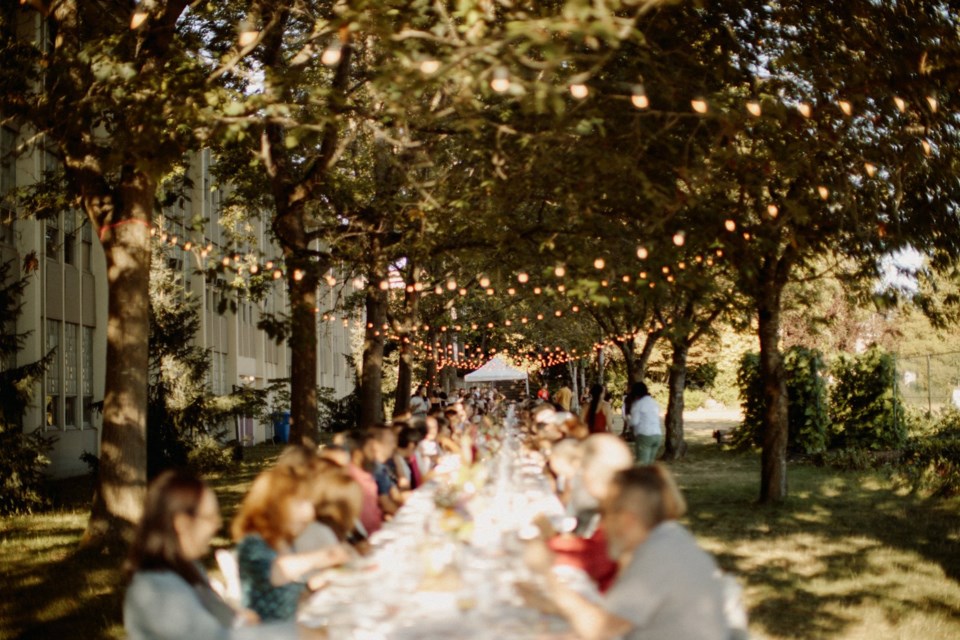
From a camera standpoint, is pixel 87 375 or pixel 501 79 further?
pixel 87 375

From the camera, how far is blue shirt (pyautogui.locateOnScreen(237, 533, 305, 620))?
5184 mm

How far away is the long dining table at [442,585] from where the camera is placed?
4816 mm

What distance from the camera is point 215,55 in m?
17.0

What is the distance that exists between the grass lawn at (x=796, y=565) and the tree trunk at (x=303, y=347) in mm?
1798

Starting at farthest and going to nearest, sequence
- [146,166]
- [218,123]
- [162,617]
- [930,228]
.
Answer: [930,228]
[218,123]
[146,166]
[162,617]

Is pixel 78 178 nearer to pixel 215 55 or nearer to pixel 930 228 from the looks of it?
pixel 215 55

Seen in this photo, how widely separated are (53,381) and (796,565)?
60.1 ft

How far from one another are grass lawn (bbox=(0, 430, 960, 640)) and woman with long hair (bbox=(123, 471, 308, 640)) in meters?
5.06

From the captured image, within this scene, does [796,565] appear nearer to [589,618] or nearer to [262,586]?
[262,586]

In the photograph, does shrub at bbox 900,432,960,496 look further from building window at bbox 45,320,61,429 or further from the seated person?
building window at bbox 45,320,61,429

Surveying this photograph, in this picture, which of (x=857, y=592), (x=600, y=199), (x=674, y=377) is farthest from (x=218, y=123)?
(x=674, y=377)

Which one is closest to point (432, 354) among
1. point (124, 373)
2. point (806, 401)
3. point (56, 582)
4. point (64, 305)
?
point (806, 401)

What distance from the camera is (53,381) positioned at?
23828 millimetres

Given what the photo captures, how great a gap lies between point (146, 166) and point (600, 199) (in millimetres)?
6591
